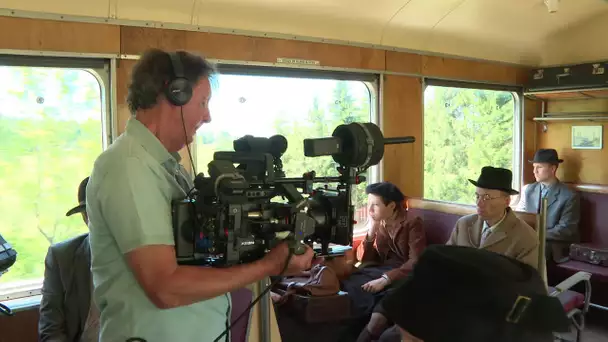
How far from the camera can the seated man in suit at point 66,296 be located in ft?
7.14

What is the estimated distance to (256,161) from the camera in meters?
1.35

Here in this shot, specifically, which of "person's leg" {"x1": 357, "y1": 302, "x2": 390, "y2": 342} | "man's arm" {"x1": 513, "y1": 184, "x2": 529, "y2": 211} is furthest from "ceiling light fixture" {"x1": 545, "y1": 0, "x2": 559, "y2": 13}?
"person's leg" {"x1": 357, "y1": 302, "x2": 390, "y2": 342}

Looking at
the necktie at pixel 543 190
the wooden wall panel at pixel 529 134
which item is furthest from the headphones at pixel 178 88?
the wooden wall panel at pixel 529 134

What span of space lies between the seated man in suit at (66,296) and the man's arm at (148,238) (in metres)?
1.17

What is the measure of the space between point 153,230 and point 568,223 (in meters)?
4.43

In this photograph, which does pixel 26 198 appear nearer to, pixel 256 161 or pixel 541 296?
pixel 256 161

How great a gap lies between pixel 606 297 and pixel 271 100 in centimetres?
324

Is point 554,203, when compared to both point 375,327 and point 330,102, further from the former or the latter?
point 375,327

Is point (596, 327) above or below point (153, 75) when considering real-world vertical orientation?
below

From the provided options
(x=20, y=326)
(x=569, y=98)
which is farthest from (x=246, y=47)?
(x=569, y=98)

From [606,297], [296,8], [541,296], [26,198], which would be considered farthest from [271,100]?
[606,297]

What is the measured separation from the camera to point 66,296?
7.23ft

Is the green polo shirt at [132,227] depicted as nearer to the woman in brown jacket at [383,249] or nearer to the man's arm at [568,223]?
the woman in brown jacket at [383,249]

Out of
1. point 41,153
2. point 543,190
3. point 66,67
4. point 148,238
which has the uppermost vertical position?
point 66,67
